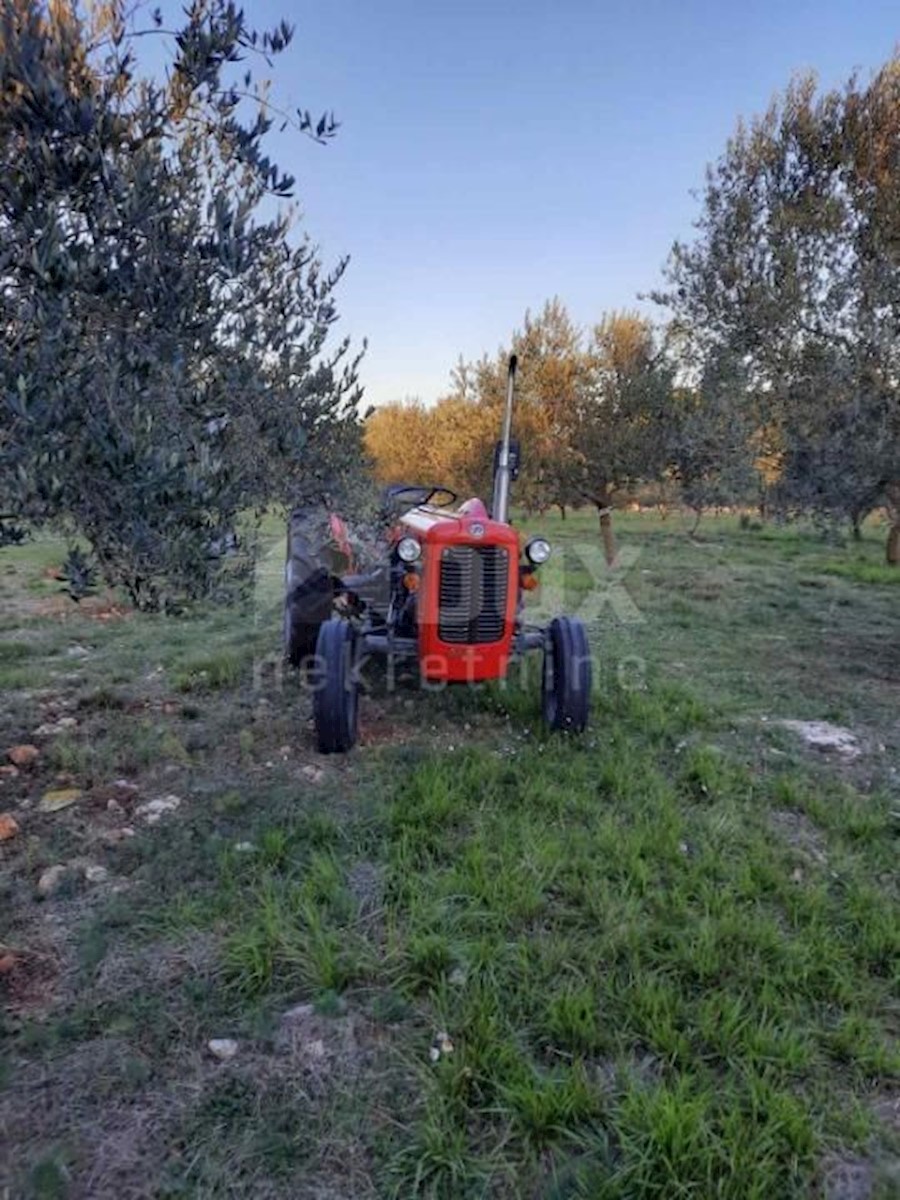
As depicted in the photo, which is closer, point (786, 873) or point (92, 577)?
point (92, 577)

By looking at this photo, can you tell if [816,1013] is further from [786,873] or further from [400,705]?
[400,705]

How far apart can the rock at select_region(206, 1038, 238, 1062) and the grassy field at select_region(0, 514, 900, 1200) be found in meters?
0.02

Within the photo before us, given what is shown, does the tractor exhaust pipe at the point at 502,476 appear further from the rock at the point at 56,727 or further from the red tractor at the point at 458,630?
the rock at the point at 56,727

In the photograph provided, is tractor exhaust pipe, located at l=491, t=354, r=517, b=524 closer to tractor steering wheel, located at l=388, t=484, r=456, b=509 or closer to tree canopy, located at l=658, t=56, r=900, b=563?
tractor steering wheel, located at l=388, t=484, r=456, b=509

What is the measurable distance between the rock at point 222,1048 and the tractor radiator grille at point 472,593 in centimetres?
269

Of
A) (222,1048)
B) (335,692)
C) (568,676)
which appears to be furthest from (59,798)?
(568,676)

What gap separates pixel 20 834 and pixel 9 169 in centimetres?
284

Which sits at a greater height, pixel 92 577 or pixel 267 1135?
pixel 92 577

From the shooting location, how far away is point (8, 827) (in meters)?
3.55

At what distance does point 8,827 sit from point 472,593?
2757 mm

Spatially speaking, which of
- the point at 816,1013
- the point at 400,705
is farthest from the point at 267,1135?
the point at 400,705

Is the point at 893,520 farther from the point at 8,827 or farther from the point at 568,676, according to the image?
the point at 8,827

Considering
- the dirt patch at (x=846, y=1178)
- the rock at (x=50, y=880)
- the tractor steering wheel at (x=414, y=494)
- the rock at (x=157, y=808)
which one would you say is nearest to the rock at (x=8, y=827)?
the rock at (x=50, y=880)

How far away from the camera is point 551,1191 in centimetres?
189
